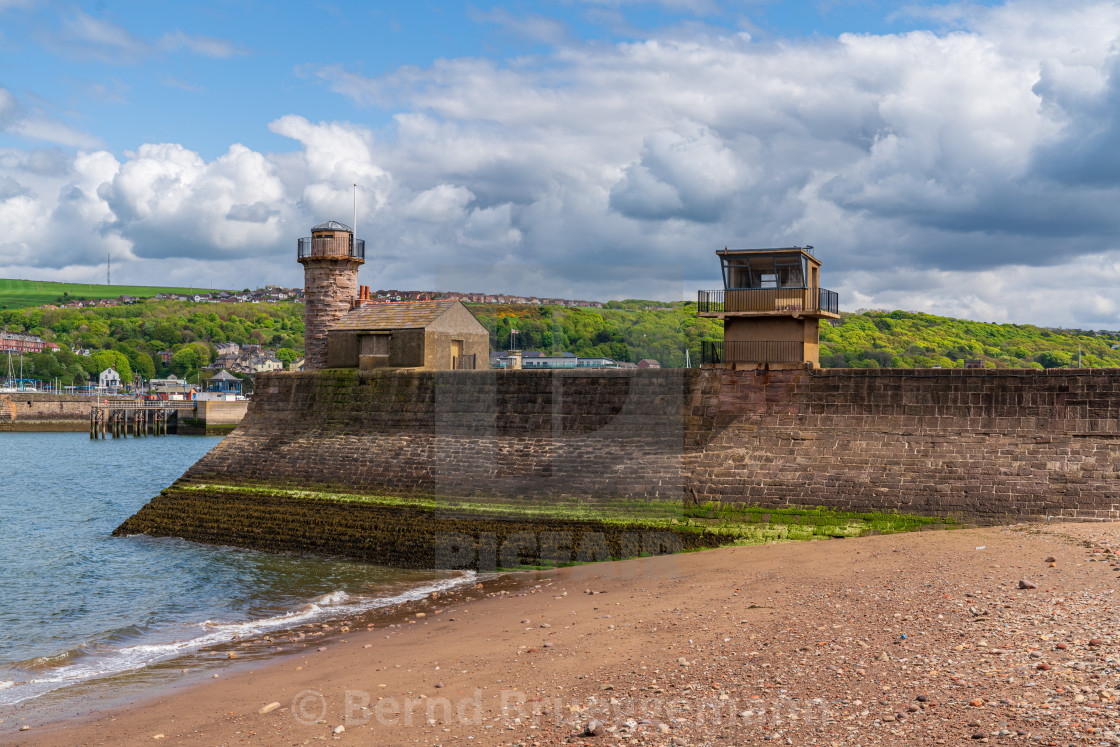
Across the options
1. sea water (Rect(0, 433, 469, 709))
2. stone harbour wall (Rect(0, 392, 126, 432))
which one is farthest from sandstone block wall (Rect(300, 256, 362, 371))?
stone harbour wall (Rect(0, 392, 126, 432))

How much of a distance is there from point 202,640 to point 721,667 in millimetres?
7365

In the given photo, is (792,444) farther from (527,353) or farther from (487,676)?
(487,676)

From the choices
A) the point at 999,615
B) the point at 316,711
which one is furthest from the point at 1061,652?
the point at 316,711

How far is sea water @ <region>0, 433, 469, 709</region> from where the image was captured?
10398 millimetres

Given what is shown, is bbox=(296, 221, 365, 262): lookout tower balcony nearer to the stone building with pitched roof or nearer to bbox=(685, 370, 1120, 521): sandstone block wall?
the stone building with pitched roof

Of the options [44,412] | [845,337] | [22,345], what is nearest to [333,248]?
[845,337]

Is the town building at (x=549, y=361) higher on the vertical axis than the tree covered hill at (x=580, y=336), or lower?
lower

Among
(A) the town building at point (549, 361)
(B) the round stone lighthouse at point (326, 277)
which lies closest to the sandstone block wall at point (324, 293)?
(B) the round stone lighthouse at point (326, 277)

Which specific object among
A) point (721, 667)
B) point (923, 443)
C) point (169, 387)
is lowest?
point (721, 667)

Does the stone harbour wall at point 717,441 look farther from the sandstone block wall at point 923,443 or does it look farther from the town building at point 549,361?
the town building at point 549,361

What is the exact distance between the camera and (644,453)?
1709 cm

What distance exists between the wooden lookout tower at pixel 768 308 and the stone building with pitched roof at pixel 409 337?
8337 millimetres

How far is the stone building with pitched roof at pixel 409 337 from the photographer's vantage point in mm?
23031

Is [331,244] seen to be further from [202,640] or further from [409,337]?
[202,640]
